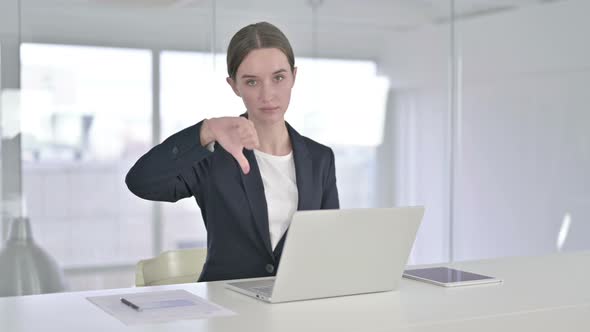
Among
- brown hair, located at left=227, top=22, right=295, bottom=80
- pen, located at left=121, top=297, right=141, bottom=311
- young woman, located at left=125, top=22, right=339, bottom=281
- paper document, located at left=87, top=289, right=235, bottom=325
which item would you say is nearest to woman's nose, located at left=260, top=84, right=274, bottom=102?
young woman, located at left=125, top=22, right=339, bottom=281

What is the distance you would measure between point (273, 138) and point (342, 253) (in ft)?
2.81

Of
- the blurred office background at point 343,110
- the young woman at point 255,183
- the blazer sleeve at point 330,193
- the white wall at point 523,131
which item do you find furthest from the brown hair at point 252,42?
the white wall at point 523,131

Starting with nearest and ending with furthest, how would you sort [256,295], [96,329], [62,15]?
[96,329]
[256,295]
[62,15]

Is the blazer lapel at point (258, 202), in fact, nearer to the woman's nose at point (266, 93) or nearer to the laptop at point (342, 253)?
the woman's nose at point (266, 93)

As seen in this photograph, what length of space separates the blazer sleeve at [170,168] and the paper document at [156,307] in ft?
1.33

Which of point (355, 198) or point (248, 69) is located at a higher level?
point (248, 69)

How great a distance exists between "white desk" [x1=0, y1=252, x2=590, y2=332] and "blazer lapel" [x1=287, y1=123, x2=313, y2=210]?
1.65 ft

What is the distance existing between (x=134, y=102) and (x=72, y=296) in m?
2.43

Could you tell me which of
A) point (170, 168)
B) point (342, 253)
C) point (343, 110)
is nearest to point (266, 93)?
point (170, 168)

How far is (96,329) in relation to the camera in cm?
171

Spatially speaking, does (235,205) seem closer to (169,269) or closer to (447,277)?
(169,269)

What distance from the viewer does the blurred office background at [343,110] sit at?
13.9 ft

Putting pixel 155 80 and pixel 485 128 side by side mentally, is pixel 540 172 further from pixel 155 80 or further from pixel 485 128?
pixel 155 80

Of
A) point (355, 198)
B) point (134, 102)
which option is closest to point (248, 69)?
point (134, 102)
